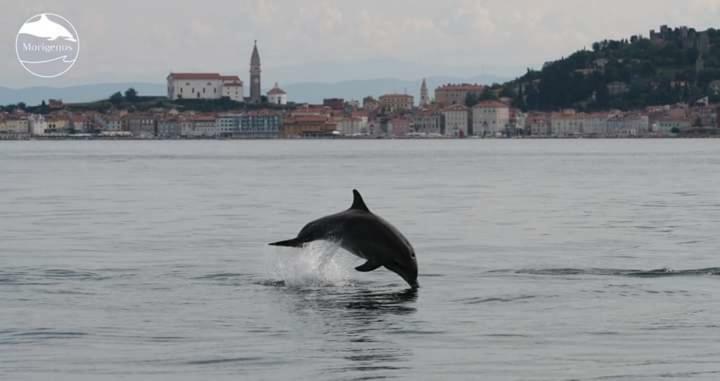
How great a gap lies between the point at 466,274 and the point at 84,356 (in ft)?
27.2

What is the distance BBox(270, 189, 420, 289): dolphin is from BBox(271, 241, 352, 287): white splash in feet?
5.04

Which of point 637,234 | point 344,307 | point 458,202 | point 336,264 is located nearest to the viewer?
point 344,307

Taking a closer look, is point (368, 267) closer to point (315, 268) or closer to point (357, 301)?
point (357, 301)

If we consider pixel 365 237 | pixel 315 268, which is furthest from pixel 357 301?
pixel 315 268

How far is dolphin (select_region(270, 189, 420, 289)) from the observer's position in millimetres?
17516

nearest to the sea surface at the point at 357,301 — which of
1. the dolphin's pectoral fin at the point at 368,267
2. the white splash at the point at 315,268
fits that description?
the white splash at the point at 315,268

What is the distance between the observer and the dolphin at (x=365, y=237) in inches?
690

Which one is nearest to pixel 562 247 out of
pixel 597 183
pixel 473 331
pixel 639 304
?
pixel 639 304

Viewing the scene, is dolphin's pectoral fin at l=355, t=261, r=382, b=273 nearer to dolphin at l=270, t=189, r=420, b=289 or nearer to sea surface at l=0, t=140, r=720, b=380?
dolphin at l=270, t=189, r=420, b=289

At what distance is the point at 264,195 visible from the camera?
48969 mm

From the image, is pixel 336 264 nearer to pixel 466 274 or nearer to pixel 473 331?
pixel 466 274

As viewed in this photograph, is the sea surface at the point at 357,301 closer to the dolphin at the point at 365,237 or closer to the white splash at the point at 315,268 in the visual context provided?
the white splash at the point at 315,268

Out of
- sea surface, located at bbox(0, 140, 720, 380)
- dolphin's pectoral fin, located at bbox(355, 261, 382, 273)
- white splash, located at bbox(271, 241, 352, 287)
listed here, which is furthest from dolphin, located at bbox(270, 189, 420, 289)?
white splash, located at bbox(271, 241, 352, 287)

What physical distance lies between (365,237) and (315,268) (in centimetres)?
339
